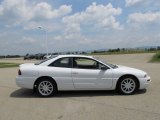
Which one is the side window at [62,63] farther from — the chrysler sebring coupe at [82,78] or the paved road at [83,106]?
the paved road at [83,106]

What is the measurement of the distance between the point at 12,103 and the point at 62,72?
77.2 inches

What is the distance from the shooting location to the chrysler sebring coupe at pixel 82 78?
972cm

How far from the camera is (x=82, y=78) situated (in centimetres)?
974

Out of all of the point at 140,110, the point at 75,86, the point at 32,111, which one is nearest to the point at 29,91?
the point at 75,86

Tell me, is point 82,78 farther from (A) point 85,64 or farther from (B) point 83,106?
(B) point 83,106

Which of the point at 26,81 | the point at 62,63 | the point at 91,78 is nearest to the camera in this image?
the point at 91,78

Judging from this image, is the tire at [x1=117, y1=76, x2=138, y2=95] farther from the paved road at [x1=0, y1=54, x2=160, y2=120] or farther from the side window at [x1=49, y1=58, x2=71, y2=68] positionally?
the side window at [x1=49, y1=58, x2=71, y2=68]

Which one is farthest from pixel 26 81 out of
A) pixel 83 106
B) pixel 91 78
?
pixel 83 106

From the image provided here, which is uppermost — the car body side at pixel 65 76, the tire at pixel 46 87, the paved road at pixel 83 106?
the car body side at pixel 65 76

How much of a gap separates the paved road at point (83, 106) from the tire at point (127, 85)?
0.23 m

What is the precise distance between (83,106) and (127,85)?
7.64 ft

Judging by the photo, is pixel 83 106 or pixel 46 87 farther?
pixel 46 87

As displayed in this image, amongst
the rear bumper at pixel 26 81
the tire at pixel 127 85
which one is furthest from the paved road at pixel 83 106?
the rear bumper at pixel 26 81

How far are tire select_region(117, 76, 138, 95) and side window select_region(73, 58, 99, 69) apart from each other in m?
0.98
